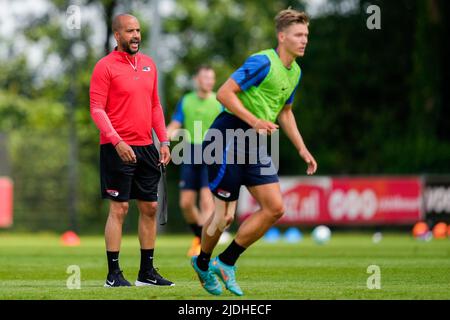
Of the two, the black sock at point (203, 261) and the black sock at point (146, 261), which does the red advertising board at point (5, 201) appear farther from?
the black sock at point (203, 261)

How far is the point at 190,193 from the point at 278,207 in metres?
6.55

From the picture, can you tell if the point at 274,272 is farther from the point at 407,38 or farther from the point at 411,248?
the point at 407,38

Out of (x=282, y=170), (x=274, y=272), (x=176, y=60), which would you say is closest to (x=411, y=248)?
(x=274, y=272)

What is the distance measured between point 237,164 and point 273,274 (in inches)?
114

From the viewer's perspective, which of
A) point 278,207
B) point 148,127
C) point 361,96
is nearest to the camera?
point 278,207

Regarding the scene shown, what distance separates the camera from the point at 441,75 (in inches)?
1326

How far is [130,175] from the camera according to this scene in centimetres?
973

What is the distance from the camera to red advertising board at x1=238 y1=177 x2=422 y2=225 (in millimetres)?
25016

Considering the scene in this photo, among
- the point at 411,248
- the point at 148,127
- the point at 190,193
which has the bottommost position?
the point at 411,248

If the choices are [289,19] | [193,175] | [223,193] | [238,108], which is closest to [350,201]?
[193,175]

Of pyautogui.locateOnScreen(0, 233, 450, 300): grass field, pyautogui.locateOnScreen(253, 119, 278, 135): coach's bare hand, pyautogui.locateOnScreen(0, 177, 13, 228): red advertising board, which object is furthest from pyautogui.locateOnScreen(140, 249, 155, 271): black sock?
pyautogui.locateOnScreen(0, 177, 13, 228): red advertising board

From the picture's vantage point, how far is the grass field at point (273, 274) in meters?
8.76

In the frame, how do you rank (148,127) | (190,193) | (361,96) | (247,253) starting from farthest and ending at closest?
(361,96)
(247,253)
(190,193)
(148,127)

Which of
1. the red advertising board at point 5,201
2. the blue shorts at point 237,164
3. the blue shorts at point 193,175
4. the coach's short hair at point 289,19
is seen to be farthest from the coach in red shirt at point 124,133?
the red advertising board at point 5,201
